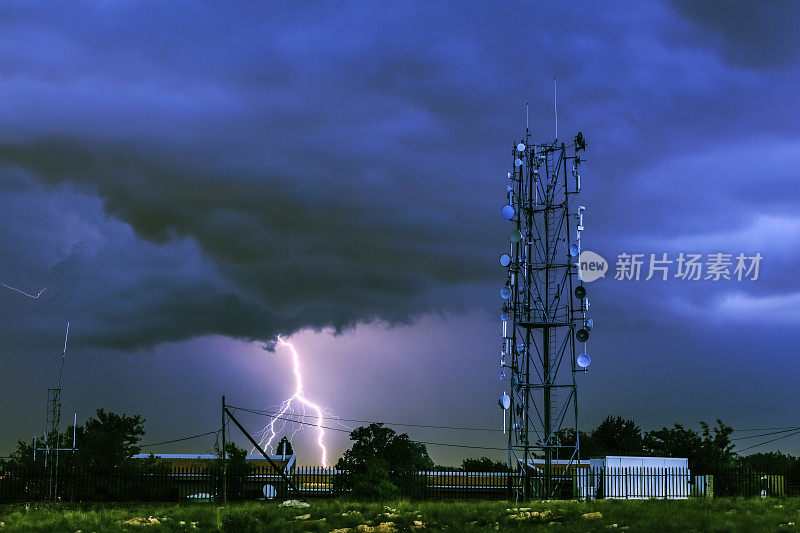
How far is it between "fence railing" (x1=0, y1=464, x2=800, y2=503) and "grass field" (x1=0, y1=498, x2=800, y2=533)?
780 centimetres

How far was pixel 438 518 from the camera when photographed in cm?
2905

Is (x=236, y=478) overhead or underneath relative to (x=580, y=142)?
underneath

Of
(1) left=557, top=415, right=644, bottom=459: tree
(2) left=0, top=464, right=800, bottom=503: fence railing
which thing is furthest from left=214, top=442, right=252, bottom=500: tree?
(1) left=557, top=415, right=644, bottom=459: tree

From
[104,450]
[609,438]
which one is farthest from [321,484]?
[609,438]

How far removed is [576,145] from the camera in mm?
43812

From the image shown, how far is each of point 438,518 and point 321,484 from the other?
1618 centimetres

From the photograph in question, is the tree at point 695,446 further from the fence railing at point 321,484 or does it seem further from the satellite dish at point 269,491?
the satellite dish at point 269,491

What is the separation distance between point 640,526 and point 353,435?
112ft

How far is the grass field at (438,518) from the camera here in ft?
86.9

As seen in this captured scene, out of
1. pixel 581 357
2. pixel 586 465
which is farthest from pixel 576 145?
pixel 586 465

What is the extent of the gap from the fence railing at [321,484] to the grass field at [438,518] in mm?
7799

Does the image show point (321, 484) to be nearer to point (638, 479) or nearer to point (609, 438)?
point (638, 479)

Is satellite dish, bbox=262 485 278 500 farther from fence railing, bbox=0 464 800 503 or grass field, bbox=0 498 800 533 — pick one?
grass field, bbox=0 498 800 533

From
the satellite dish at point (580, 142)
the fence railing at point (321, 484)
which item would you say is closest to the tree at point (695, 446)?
the fence railing at point (321, 484)
